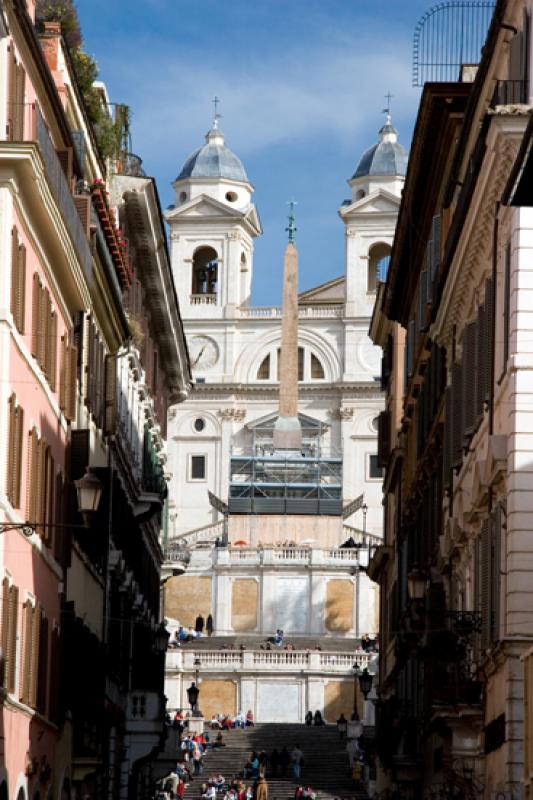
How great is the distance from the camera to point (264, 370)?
151250mm

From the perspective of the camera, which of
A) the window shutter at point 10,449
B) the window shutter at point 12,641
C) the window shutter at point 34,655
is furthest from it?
the window shutter at point 34,655

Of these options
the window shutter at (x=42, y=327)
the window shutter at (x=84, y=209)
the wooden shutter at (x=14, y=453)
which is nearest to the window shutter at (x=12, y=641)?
the wooden shutter at (x=14, y=453)

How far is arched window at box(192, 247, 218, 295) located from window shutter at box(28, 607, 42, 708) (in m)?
121

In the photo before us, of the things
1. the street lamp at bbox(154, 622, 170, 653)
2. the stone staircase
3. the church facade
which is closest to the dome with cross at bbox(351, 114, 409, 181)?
the church facade

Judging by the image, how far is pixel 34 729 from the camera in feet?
108

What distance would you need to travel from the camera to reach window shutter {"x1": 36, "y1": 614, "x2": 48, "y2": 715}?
33.3m

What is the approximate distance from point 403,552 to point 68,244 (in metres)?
22.0

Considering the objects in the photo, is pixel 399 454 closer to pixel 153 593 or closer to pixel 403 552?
pixel 403 552

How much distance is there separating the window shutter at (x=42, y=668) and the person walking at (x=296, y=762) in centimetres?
4012

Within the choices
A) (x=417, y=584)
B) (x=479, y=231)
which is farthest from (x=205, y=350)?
(x=479, y=231)

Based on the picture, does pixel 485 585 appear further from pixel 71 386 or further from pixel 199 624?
pixel 199 624

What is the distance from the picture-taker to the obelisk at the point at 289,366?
141500mm

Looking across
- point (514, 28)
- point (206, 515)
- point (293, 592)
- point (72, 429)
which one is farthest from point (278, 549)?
point (514, 28)

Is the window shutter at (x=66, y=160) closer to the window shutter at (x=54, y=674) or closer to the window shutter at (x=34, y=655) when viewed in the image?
the window shutter at (x=54, y=674)
